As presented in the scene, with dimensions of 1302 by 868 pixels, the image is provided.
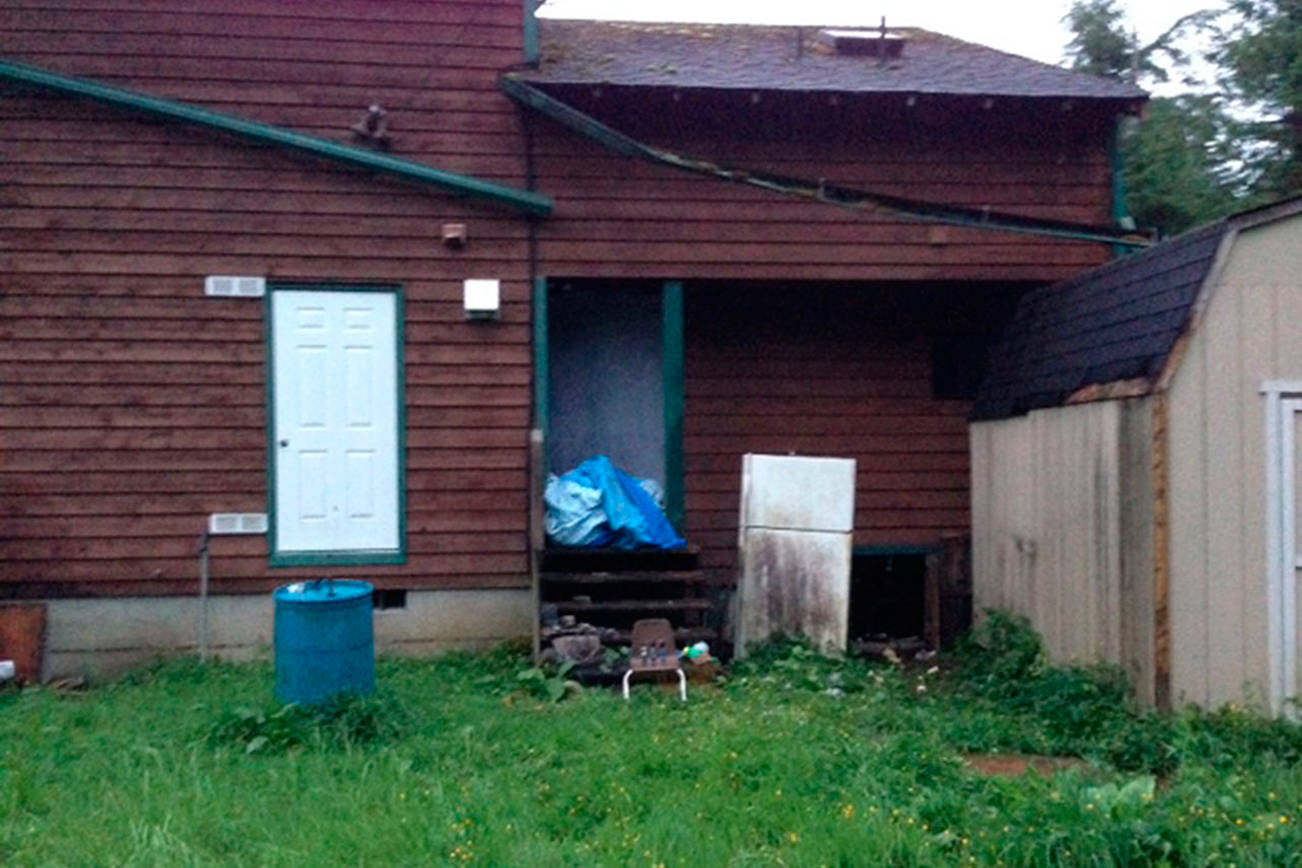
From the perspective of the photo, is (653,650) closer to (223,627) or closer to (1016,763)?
(1016,763)

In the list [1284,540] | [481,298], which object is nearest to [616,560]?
[481,298]

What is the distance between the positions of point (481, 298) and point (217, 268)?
1.91 meters

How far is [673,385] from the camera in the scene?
10672mm

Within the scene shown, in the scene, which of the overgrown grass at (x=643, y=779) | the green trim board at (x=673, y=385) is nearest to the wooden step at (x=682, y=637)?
the overgrown grass at (x=643, y=779)

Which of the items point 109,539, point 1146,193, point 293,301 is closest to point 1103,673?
point 293,301

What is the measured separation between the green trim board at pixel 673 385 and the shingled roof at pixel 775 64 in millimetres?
1613

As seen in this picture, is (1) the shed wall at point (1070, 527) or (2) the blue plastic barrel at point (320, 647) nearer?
(2) the blue plastic barrel at point (320, 647)

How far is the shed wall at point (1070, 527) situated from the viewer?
312 inches

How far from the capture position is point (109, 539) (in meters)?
9.94

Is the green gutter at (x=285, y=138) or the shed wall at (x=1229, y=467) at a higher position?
the green gutter at (x=285, y=138)

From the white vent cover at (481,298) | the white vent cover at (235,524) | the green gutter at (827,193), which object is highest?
the green gutter at (827,193)

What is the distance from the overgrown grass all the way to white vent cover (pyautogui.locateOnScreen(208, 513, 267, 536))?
4.51 feet

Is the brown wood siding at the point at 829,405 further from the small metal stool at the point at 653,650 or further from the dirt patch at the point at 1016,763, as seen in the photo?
the dirt patch at the point at 1016,763

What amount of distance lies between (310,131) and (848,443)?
513cm
